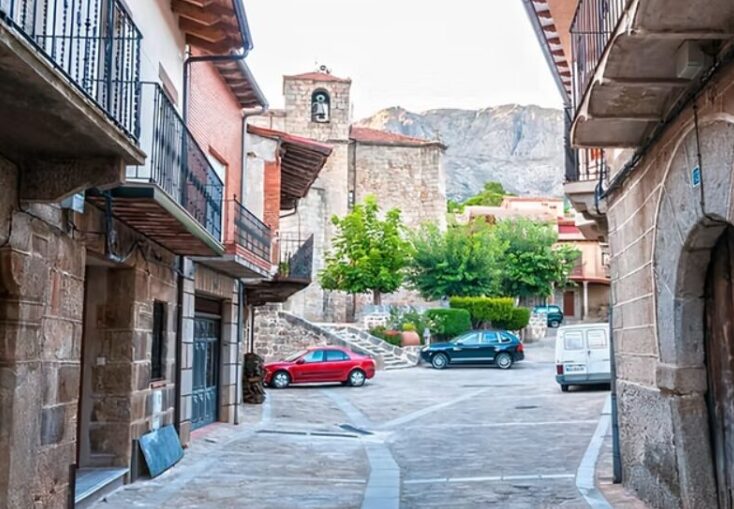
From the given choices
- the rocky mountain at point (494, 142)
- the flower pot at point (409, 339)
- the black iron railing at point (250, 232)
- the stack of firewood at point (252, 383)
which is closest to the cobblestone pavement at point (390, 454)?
the stack of firewood at point (252, 383)

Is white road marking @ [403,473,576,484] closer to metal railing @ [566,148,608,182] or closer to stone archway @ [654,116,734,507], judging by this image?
stone archway @ [654,116,734,507]

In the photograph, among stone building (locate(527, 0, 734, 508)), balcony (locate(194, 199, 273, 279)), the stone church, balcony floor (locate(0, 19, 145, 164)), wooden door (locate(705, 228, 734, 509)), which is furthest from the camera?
the stone church

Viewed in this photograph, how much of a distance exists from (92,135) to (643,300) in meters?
5.13

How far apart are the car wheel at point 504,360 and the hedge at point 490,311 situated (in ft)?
23.6

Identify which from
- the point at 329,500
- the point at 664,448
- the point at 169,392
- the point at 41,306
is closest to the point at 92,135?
the point at 41,306

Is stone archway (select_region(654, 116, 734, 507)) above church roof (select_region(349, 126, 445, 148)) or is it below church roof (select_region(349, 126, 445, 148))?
below

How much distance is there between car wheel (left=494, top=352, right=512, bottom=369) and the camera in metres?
28.8

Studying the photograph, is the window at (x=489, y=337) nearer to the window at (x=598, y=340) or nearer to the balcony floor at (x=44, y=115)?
the window at (x=598, y=340)

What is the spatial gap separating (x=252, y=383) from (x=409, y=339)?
46.7ft

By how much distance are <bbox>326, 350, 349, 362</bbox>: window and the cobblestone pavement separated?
6.29 feet

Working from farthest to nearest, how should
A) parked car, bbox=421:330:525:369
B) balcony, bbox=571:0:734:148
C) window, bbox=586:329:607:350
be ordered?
parked car, bbox=421:330:525:369 < window, bbox=586:329:607:350 < balcony, bbox=571:0:734:148

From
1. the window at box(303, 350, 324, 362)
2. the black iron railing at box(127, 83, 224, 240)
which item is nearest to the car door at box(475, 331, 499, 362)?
the window at box(303, 350, 324, 362)

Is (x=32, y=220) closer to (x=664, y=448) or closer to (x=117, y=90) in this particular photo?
(x=117, y=90)

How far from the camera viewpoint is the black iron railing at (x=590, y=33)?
6.05 meters
